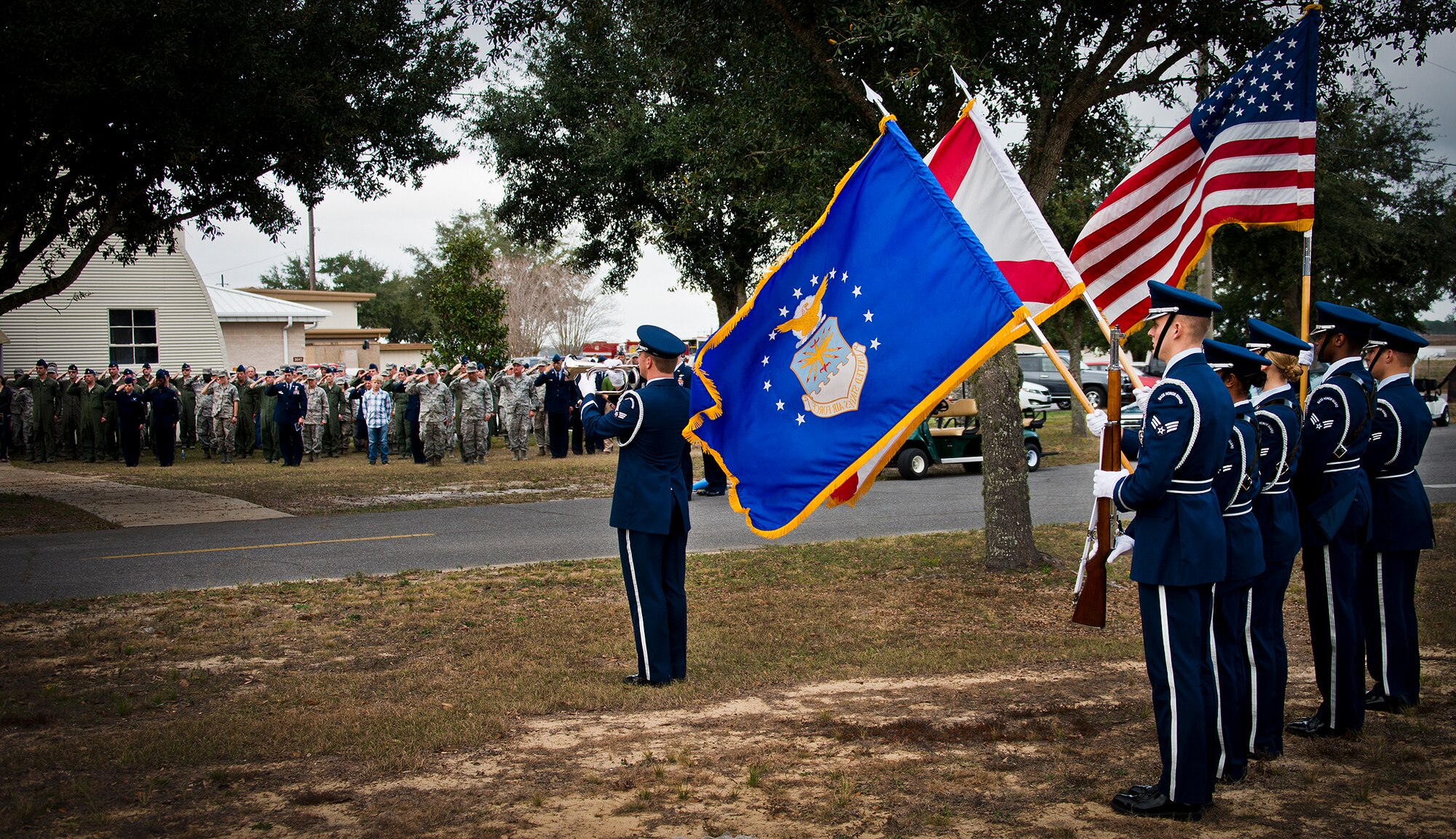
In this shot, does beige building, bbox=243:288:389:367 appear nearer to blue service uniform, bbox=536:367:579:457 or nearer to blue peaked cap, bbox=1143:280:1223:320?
blue service uniform, bbox=536:367:579:457

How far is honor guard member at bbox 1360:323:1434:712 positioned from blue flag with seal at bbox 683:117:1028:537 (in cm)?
243

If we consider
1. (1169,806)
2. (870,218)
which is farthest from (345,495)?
(1169,806)

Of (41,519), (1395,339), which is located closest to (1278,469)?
(1395,339)

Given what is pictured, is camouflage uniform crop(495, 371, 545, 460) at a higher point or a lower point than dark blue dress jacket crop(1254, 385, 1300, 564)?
higher

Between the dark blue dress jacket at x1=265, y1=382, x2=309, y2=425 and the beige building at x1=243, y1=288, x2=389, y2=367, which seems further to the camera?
the beige building at x1=243, y1=288, x2=389, y2=367

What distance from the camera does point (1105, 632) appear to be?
27.0 ft

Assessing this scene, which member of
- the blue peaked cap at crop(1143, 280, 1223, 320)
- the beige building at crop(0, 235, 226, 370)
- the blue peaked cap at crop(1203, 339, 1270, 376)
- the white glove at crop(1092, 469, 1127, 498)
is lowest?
the white glove at crop(1092, 469, 1127, 498)

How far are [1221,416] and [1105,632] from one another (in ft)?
12.9

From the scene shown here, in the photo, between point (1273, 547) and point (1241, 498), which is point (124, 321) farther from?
point (1241, 498)

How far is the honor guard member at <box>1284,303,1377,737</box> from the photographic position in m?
5.77

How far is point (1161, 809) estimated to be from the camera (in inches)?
183

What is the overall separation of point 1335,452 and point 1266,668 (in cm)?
122

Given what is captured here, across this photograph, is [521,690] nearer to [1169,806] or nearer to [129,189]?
[1169,806]

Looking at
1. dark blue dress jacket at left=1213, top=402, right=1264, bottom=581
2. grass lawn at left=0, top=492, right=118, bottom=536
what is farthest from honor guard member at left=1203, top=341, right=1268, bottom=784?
grass lawn at left=0, top=492, right=118, bottom=536
